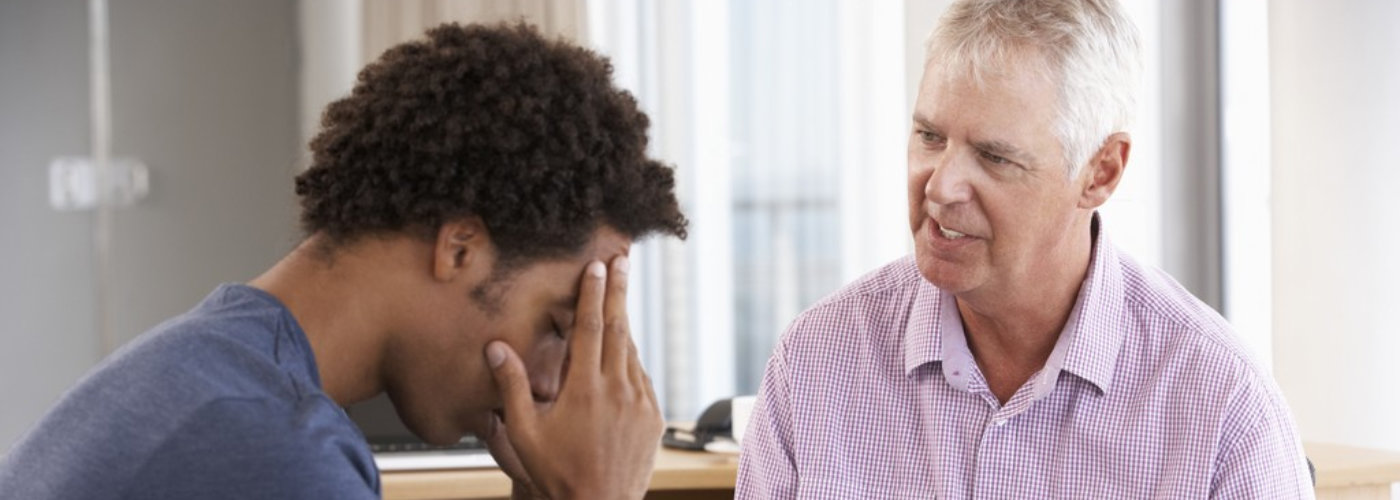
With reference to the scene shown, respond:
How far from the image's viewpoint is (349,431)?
107cm

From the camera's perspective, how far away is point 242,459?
993 millimetres

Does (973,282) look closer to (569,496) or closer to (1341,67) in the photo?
(569,496)

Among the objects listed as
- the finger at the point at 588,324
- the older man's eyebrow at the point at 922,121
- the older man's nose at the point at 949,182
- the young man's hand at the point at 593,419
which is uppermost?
the older man's eyebrow at the point at 922,121

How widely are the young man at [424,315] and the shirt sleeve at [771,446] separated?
32cm

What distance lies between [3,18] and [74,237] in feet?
2.01

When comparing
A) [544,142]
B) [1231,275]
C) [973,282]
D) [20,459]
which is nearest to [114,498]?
[20,459]

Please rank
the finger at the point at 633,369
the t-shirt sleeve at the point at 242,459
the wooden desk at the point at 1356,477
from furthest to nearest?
the wooden desk at the point at 1356,477 → the finger at the point at 633,369 → the t-shirt sleeve at the point at 242,459

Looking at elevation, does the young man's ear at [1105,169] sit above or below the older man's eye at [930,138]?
below

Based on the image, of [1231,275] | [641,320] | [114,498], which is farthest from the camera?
[641,320]

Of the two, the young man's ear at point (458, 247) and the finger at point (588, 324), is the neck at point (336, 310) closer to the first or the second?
the young man's ear at point (458, 247)

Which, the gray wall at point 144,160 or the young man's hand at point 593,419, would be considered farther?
the gray wall at point 144,160

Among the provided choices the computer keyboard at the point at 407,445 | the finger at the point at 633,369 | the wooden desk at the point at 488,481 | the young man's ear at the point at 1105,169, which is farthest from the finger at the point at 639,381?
the computer keyboard at the point at 407,445

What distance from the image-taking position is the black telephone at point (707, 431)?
2449mm

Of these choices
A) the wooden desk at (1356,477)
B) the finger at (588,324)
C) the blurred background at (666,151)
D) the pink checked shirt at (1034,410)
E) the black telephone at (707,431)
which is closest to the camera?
the finger at (588,324)
